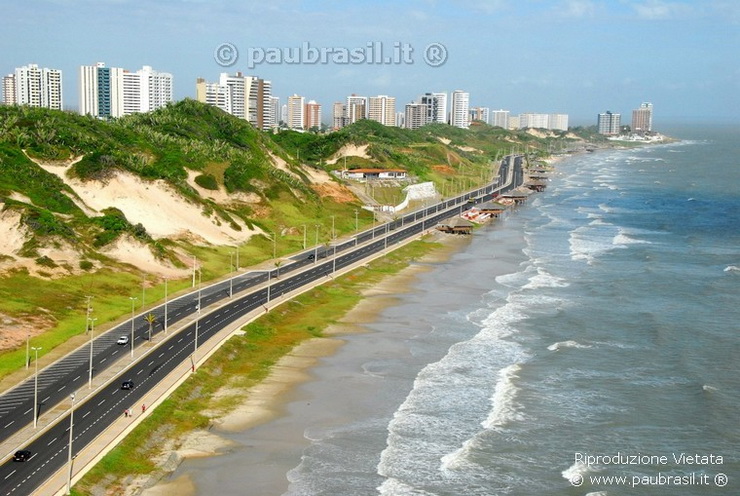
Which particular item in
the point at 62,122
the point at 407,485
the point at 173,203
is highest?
the point at 62,122

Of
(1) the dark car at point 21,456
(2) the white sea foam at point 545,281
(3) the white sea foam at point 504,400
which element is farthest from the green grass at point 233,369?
(2) the white sea foam at point 545,281

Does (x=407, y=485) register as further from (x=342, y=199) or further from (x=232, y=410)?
(x=342, y=199)

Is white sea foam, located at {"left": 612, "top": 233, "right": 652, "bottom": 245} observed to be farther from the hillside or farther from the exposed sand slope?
the exposed sand slope

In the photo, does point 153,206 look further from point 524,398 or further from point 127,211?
point 524,398

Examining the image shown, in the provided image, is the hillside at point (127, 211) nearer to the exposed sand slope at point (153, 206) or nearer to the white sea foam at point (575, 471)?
the exposed sand slope at point (153, 206)

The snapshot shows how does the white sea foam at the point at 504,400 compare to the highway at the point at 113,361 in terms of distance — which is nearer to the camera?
the highway at the point at 113,361

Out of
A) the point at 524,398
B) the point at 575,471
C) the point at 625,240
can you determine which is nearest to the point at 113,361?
the point at 524,398

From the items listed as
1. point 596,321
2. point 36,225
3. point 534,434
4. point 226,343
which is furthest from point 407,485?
point 36,225
